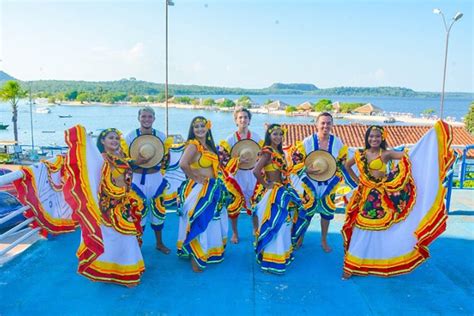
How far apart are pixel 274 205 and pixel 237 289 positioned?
885 millimetres

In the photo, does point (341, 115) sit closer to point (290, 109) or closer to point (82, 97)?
point (290, 109)

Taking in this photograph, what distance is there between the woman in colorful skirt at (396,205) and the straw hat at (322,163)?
440 mm

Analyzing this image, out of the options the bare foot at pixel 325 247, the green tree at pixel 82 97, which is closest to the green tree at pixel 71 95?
the green tree at pixel 82 97

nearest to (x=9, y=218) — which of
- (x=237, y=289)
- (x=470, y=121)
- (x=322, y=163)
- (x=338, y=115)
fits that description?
(x=237, y=289)

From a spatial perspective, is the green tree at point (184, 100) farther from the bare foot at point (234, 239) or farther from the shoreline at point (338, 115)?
the bare foot at point (234, 239)

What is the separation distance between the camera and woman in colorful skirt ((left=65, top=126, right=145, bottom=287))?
344 centimetres

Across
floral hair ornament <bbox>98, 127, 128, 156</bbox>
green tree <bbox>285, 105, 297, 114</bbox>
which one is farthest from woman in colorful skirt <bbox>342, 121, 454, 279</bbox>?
green tree <bbox>285, 105, 297, 114</bbox>

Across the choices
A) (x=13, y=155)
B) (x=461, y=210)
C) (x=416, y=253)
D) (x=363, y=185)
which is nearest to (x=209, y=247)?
(x=363, y=185)

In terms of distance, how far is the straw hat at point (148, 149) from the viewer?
4289mm

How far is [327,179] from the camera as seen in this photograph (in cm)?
449

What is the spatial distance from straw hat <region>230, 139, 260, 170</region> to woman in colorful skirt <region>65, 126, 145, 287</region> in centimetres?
147

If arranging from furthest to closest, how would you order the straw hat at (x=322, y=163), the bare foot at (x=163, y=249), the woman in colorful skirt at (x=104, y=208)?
the bare foot at (x=163, y=249) < the straw hat at (x=322, y=163) < the woman in colorful skirt at (x=104, y=208)

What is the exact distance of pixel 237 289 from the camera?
3779 millimetres

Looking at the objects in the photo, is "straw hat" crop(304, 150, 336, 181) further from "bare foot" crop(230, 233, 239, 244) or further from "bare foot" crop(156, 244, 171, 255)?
"bare foot" crop(156, 244, 171, 255)
